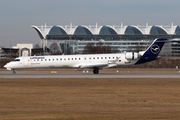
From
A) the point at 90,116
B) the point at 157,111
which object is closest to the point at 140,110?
the point at 157,111

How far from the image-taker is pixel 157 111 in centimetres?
1348

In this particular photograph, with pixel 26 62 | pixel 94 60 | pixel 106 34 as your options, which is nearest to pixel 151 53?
pixel 94 60

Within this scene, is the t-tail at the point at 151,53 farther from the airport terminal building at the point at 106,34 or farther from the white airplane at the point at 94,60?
the airport terminal building at the point at 106,34

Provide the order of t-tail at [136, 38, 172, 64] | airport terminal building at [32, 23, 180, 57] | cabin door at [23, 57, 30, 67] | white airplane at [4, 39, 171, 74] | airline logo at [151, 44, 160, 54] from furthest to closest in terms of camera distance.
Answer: airport terminal building at [32, 23, 180, 57], cabin door at [23, 57, 30, 67], airline logo at [151, 44, 160, 54], t-tail at [136, 38, 172, 64], white airplane at [4, 39, 171, 74]

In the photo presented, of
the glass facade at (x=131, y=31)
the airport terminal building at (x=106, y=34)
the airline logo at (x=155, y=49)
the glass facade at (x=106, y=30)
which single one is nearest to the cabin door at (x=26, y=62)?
the airline logo at (x=155, y=49)

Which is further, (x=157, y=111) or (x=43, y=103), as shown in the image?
(x=43, y=103)

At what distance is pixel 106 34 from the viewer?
529 feet

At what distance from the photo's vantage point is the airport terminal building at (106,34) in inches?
6280

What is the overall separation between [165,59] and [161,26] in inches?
3289

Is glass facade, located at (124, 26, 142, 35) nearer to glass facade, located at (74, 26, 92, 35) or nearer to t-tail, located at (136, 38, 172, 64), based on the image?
glass facade, located at (74, 26, 92, 35)

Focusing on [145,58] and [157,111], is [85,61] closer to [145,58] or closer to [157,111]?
[145,58]

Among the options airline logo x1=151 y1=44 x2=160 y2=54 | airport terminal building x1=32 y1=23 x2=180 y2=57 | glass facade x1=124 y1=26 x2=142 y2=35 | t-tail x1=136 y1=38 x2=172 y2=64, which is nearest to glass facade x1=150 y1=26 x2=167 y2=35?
airport terminal building x1=32 y1=23 x2=180 y2=57

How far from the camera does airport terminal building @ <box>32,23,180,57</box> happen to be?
523ft

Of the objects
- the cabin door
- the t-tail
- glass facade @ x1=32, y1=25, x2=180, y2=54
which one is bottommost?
the cabin door
